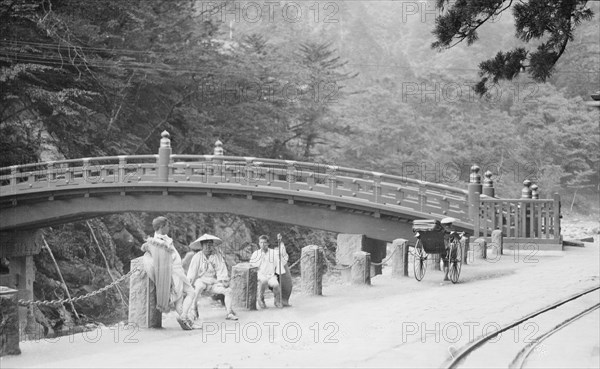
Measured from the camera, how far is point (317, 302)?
15.3 metres

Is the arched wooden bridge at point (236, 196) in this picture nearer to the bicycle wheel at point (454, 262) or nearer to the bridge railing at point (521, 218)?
the bridge railing at point (521, 218)

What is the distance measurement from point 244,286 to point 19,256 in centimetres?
1951

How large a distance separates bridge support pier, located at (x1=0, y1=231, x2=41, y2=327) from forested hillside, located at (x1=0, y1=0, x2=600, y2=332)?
1.88 m

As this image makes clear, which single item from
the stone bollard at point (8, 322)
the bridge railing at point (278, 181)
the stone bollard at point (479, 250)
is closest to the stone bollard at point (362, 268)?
the stone bollard at point (479, 250)

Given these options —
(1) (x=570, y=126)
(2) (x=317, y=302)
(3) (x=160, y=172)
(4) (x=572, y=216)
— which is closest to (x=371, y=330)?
(2) (x=317, y=302)

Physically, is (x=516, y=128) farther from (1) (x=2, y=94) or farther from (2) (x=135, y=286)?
(2) (x=135, y=286)

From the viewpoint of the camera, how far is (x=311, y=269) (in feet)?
52.5

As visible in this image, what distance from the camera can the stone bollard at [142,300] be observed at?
1202 cm

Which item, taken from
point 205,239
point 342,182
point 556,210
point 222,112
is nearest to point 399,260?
point 556,210

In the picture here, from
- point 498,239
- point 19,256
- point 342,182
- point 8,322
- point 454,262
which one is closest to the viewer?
point 8,322

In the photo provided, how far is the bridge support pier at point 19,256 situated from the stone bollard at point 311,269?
54.5 ft

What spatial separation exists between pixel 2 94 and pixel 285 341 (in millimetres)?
25135

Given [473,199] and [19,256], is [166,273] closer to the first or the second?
[473,199]

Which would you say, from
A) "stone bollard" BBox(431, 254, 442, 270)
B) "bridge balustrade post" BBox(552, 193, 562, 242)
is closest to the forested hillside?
"stone bollard" BBox(431, 254, 442, 270)
